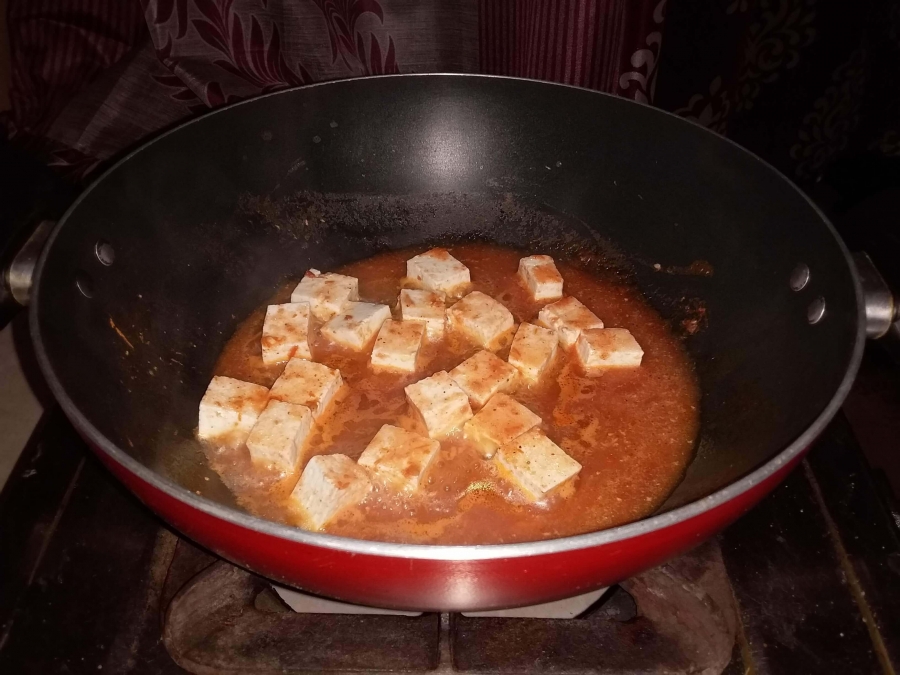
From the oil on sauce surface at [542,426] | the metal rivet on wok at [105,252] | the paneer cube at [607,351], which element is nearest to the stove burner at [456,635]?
the oil on sauce surface at [542,426]

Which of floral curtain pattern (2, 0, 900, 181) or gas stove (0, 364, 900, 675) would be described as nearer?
gas stove (0, 364, 900, 675)

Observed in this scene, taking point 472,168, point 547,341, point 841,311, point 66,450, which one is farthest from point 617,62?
point 66,450

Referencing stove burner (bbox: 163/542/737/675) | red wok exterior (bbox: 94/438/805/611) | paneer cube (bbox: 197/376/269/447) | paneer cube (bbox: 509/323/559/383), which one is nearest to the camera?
red wok exterior (bbox: 94/438/805/611)

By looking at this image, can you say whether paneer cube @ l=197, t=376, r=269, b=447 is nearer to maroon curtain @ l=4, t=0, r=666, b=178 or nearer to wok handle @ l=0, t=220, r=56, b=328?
wok handle @ l=0, t=220, r=56, b=328

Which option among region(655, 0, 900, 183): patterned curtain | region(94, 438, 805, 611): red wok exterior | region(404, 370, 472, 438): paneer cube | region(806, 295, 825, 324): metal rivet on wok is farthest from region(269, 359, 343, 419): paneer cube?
region(655, 0, 900, 183): patterned curtain

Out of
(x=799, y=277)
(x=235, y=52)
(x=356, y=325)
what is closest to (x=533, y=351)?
(x=356, y=325)

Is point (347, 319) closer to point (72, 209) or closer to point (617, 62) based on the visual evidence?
point (72, 209)

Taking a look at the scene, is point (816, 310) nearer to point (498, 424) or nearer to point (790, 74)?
point (498, 424)
